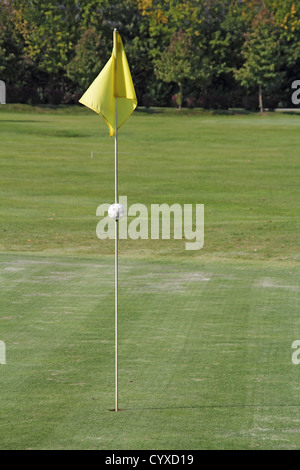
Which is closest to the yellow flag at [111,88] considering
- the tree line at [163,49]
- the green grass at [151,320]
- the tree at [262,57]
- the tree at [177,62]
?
the green grass at [151,320]

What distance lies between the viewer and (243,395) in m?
9.17

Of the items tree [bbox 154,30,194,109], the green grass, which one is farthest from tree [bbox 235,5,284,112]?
the green grass

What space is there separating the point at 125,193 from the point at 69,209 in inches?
140

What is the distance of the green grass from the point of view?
8188 millimetres

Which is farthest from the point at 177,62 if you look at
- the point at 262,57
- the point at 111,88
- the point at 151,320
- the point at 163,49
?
the point at 111,88

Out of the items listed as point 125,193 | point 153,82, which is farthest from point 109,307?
point 153,82

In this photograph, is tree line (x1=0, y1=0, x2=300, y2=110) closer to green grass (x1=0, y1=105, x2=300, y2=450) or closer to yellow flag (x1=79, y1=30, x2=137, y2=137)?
green grass (x1=0, y1=105, x2=300, y2=450)

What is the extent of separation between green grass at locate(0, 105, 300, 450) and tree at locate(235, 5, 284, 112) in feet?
178

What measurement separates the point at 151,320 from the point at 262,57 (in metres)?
80.3

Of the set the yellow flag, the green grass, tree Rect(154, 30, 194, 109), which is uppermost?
tree Rect(154, 30, 194, 109)

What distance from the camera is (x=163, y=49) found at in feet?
311

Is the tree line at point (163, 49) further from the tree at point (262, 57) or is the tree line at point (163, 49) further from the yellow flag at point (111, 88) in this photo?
the yellow flag at point (111, 88)

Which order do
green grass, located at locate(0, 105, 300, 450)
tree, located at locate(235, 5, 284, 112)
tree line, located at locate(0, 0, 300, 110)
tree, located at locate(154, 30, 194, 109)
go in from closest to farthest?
green grass, located at locate(0, 105, 300, 450) → tree, located at locate(154, 30, 194, 109) → tree line, located at locate(0, 0, 300, 110) → tree, located at locate(235, 5, 284, 112)

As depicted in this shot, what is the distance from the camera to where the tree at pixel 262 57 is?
89.0 m
